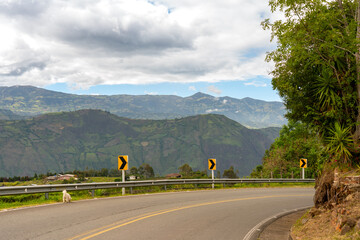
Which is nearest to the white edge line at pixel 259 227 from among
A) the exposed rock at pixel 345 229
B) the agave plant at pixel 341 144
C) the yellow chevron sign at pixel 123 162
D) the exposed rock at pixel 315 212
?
the exposed rock at pixel 315 212

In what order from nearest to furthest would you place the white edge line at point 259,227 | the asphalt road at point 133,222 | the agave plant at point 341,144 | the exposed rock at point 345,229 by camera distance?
the exposed rock at point 345,229
the asphalt road at point 133,222
the white edge line at point 259,227
the agave plant at point 341,144

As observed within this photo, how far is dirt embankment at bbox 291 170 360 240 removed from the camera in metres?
7.78

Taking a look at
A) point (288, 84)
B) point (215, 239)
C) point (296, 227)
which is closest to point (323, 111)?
point (288, 84)

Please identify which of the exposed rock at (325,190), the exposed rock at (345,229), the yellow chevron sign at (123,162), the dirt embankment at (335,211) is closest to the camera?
the exposed rock at (345,229)

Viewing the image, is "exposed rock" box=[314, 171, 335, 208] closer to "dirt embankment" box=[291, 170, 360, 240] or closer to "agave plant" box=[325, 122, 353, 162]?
"dirt embankment" box=[291, 170, 360, 240]

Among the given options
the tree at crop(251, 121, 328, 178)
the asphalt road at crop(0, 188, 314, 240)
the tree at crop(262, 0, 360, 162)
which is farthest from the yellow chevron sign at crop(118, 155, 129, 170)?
the tree at crop(251, 121, 328, 178)

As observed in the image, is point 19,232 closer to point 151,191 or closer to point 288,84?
point 288,84

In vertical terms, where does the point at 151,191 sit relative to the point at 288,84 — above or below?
below

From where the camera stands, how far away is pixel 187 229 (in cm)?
1017

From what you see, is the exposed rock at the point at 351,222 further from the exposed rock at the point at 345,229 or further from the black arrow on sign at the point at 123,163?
the black arrow on sign at the point at 123,163

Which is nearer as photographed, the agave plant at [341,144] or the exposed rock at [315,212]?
the exposed rock at [315,212]

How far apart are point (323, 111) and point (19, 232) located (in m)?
10.6

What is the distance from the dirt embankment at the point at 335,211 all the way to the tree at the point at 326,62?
38.3 inches

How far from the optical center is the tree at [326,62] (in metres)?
10.7
